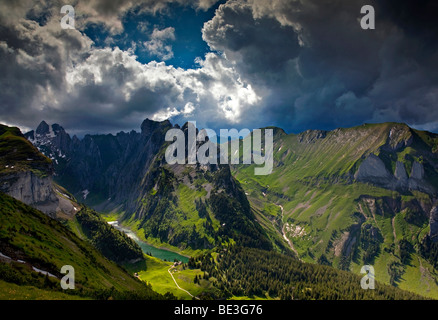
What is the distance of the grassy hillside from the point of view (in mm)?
56428

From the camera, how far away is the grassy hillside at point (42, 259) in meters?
56.4

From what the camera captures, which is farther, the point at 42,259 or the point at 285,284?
the point at 285,284

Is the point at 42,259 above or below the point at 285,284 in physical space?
above

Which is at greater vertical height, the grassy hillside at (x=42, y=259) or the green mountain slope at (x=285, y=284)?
the grassy hillside at (x=42, y=259)

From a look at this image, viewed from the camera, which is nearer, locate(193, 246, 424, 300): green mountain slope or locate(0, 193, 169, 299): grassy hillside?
locate(0, 193, 169, 299): grassy hillside

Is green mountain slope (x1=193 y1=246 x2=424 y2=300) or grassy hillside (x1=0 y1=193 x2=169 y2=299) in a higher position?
grassy hillside (x1=0 y1=193 x2=169 y2=299)

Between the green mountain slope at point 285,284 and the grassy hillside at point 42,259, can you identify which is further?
the green mountain slope at point 285,284

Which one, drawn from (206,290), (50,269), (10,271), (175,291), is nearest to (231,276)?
(206,290)

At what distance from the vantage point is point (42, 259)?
7581cm
